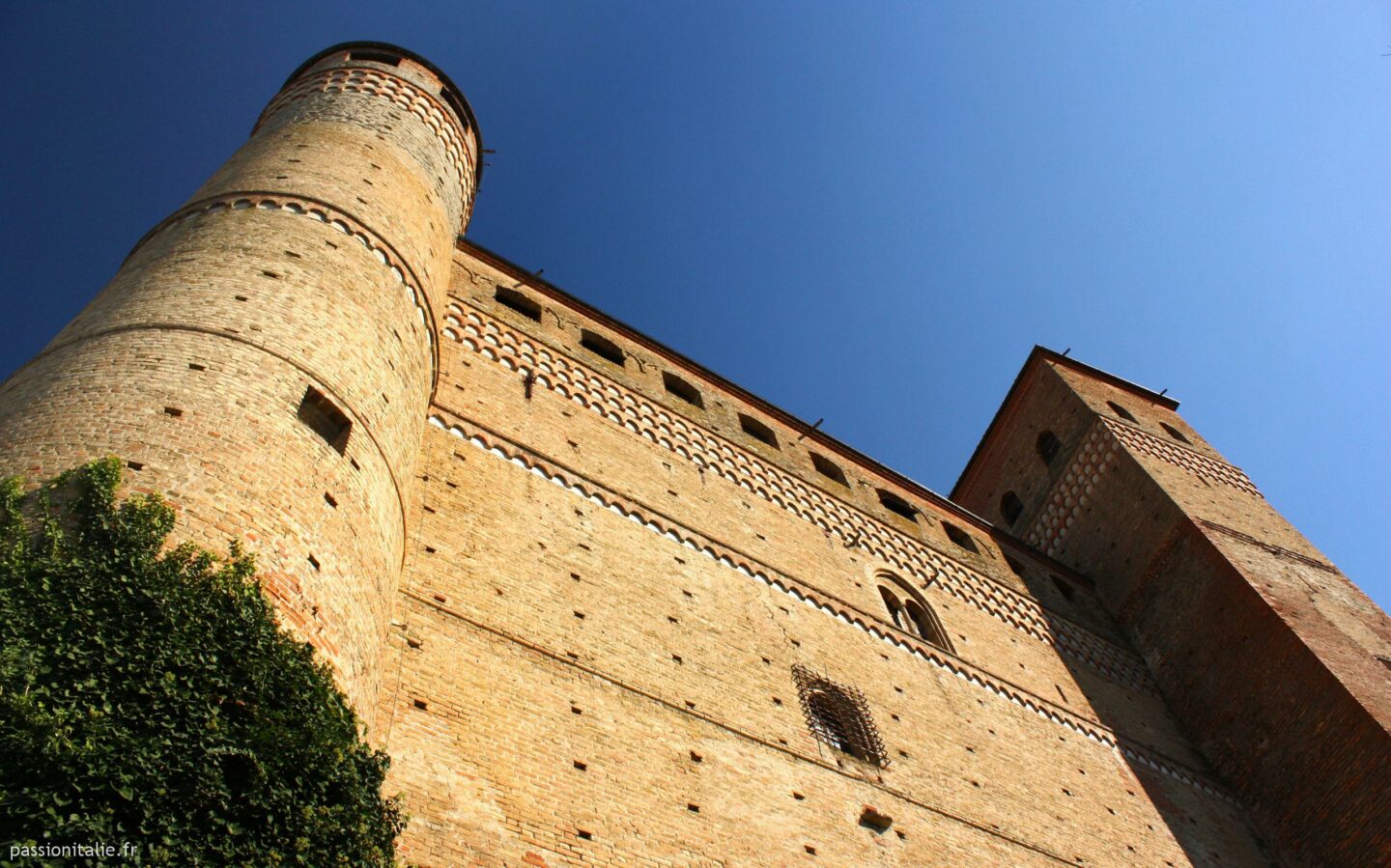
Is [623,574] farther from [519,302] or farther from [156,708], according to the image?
[156,708]

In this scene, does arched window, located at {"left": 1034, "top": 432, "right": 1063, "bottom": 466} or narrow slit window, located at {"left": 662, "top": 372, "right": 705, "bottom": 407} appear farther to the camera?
arched window, located at {"left": 1034, "top": 432, "right": 1063, "bottom": 466}

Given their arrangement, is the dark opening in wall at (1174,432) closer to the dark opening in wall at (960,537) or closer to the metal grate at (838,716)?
the dark opening in wall at (960,537)

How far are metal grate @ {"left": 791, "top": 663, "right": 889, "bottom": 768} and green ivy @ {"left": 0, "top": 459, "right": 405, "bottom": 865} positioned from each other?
11.5 ft

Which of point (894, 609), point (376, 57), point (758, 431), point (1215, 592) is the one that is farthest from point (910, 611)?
point (376, 57)

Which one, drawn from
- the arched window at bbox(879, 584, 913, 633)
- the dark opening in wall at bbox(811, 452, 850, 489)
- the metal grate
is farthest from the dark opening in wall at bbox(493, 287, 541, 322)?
the metal grate

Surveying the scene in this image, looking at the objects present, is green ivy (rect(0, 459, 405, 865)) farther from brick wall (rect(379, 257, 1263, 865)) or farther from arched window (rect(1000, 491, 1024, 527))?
arched window (rect(1000, 491, 1024, 527))

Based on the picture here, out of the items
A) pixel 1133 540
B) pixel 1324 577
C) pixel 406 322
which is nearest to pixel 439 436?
pixel 406 322

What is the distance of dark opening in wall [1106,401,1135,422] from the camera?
14.2 m

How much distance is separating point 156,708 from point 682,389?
7.56m

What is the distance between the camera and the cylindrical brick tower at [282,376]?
4.38m

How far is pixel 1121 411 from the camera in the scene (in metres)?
14.4

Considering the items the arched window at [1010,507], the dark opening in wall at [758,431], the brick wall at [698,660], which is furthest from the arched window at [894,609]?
the arched window at [1010,507]

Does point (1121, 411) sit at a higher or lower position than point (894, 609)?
higher

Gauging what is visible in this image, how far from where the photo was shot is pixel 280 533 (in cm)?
441
